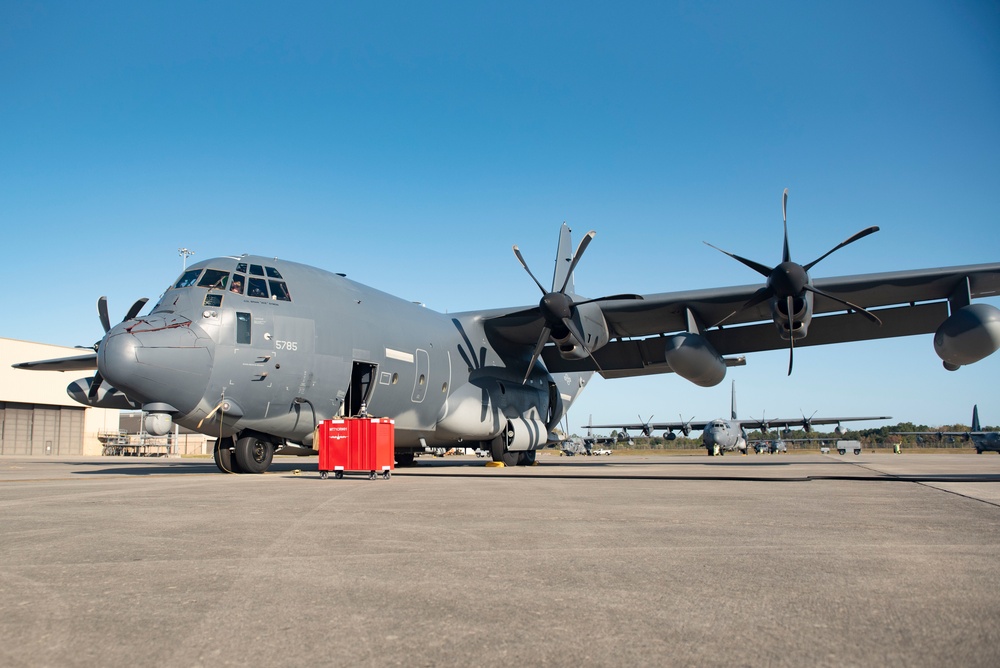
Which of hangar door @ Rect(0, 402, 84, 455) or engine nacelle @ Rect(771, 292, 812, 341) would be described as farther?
hangar door @ Rect(0, 402, 84, 455)

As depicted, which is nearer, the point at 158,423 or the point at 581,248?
the point at 158,423

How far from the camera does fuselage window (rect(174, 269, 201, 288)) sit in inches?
574

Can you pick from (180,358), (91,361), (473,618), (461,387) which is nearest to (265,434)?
(180,358)

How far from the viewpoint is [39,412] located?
157ft

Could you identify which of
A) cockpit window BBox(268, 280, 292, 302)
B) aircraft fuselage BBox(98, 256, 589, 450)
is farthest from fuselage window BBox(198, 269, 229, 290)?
cockpit window BBox(268, 280, 292, 302)

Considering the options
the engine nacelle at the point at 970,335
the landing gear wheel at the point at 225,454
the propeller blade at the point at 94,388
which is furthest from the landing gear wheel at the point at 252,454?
the engine nacelle at the point at 970,335

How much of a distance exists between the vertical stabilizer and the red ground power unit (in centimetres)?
1014

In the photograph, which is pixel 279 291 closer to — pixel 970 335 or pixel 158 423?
pixel 158 423

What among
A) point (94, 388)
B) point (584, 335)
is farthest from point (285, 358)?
point (584, 335)

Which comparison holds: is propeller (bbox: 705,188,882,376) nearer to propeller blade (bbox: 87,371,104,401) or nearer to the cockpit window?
the cockpit window

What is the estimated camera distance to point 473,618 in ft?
10.7

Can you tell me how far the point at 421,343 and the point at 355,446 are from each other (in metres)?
5.49

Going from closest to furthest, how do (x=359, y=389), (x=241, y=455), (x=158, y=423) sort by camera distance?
(x=158, y=423) → (x=241, y=455) → (x=359, y=389)

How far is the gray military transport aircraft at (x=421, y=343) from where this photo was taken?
45.4 feet
